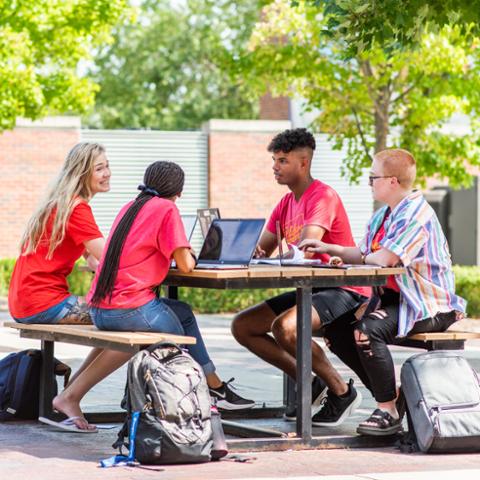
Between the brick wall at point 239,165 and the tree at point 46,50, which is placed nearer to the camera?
the tree at point 46,50

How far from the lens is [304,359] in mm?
6688

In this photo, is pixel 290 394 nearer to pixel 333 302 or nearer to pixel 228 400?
pixel 228 400

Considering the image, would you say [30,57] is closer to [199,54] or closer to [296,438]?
[296,438]

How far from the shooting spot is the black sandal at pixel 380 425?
6.76 metres

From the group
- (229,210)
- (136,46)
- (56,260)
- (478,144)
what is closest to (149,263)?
(56,260)

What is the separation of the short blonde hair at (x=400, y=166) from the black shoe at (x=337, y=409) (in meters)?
1.34

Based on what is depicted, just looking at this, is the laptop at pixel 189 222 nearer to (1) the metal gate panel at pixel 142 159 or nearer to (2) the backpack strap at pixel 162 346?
(2) the backpack strap at pixel 162 346

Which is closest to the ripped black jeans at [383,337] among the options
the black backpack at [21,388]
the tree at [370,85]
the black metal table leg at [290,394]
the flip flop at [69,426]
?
the black metal table leg at [290,394]

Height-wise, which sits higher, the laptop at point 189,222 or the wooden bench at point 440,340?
the laptop at point 189,222

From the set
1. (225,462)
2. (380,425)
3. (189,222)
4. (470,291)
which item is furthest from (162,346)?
(470,291)

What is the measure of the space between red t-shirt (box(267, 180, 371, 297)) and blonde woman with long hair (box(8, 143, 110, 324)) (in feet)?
3.93

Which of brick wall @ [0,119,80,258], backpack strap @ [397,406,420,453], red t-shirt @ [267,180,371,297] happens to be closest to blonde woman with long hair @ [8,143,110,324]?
red t-shirt @ [267,180,371,297]

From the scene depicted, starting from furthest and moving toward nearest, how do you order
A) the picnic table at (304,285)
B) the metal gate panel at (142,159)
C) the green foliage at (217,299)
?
the metal gate panel at (142,159), the green foliage at (217,299), the picnic table at (304,285)

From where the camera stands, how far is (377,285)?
22.3 feet
